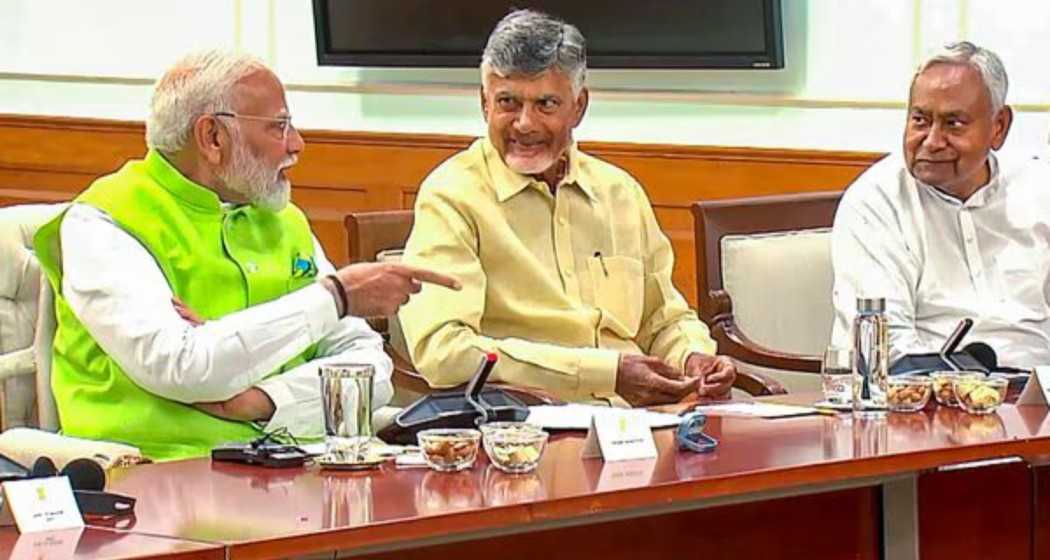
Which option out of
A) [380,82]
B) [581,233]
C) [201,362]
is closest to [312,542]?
[201,362]

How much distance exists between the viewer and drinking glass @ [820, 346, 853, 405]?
10.4 feet

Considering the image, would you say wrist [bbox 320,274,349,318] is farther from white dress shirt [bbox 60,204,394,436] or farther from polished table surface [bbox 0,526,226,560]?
polished table surface [bbox 0,526,226,560]

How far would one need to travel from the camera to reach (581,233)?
397cm

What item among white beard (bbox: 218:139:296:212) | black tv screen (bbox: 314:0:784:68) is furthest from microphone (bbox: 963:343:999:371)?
black tv screen (bbox: 314:0:784:68)

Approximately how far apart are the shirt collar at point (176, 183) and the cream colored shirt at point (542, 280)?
0.58m

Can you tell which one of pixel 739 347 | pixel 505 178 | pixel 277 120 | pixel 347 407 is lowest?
pixel 739 347

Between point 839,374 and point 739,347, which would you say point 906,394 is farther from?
point 739,347

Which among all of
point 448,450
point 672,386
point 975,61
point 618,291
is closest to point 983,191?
point 975,61

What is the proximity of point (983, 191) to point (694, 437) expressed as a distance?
5.47 feet

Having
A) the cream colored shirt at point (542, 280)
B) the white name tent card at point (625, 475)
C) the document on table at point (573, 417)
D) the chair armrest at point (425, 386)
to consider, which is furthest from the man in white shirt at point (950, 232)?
the white name tent card at point (625, 475)

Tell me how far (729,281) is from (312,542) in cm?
232

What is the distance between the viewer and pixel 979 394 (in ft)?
10.2

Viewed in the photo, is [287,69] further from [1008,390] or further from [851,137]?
[1008,390]

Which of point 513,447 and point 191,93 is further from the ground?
point 191,93
